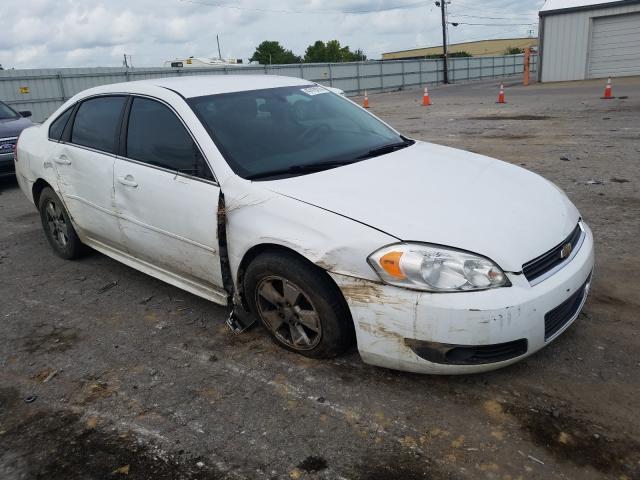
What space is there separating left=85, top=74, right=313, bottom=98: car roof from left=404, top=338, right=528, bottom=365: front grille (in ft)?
7.34

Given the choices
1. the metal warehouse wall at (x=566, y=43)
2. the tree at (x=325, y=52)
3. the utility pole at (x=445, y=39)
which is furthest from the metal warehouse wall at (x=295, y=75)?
the tree at (x=325, y=52)

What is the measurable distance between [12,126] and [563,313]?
9337 millimetres

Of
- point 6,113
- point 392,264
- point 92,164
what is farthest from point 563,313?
point 6,113

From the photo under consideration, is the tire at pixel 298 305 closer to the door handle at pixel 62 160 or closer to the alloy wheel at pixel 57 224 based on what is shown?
the door handle at pixel 62 160

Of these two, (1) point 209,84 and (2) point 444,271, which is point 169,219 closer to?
(1) point 209,84

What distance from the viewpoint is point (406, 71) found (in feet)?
121

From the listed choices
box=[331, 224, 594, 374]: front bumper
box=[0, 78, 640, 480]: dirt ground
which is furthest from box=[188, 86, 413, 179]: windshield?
box=[0, 78, 640, 480]: dirt ground

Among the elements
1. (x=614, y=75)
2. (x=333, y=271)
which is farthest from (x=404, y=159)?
(x=614, y=75)

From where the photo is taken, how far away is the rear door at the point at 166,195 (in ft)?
10.9

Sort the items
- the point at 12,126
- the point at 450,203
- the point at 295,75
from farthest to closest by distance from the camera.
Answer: the point at 295,75, the point at 12,126, the point at 450,203

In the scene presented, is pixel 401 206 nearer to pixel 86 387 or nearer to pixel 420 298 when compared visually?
pixel 420 298

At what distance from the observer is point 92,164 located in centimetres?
417

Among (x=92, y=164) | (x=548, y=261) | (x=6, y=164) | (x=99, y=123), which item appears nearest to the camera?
(x=548, y=261)

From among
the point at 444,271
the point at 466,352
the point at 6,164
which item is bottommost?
the point at 466,352
